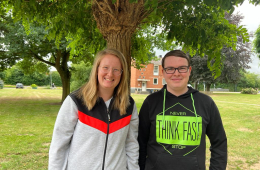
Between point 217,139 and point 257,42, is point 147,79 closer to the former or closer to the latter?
point 257,42

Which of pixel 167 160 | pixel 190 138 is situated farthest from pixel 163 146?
pixel 190 138

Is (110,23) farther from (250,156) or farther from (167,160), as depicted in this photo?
(250,156)

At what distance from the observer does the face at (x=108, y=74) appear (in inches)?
73.0

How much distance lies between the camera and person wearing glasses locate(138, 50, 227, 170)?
181 cm

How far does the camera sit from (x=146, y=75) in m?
43.8

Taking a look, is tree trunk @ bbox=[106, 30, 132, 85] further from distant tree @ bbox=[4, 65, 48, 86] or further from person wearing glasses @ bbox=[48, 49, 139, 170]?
distant tree @ bbox=[4, 65, 48, 86]

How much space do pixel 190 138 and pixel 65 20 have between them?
8.62ft

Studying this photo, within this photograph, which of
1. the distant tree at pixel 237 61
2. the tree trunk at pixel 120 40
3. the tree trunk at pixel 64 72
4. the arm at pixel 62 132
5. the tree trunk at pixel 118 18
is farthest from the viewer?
the distant tree at pixel 237 61

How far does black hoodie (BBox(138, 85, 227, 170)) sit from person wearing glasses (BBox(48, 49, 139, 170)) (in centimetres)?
17

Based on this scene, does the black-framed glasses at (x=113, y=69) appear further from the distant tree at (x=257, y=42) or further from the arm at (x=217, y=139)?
the distant tree at (x=257, y=42)

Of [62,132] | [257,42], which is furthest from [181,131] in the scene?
[257,42]

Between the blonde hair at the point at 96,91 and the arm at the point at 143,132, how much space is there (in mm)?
198

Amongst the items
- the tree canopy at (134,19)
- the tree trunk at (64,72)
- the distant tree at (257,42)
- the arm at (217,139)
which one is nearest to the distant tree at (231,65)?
the distant tree at (257,42)

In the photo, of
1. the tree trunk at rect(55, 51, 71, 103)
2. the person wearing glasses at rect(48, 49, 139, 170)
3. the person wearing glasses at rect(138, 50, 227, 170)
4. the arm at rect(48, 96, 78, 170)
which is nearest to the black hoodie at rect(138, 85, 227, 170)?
the person wearing glasses at rect(138, 50, 227, 170)
